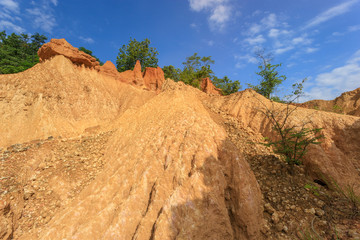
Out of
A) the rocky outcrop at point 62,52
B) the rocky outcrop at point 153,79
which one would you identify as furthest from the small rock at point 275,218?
the rocky outcrop at point 153,79

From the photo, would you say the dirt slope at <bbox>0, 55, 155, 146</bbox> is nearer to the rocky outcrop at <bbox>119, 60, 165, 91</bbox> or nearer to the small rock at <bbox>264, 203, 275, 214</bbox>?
the rocky outcrop at <bbox>119, 60, 165, 91</bbox>

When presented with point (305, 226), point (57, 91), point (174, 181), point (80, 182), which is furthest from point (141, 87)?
point (305, 226)

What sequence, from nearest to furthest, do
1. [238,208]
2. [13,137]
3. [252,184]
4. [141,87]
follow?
[238,208], [252,184], [13,137], [141,87]

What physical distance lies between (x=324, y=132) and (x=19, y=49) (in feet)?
170

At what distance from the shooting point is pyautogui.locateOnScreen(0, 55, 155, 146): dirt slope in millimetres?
11320

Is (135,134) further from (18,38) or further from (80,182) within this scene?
(18,38)

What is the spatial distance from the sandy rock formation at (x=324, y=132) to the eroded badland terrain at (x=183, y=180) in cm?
4

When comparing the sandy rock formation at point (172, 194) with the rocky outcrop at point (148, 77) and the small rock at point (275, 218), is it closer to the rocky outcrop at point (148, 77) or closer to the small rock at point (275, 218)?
the small rock at point (275, 218)

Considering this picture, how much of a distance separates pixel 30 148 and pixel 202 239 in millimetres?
8024

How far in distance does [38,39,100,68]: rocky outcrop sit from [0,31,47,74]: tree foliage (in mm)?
17769

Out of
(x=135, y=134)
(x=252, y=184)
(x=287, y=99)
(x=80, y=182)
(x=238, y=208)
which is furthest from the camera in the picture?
(x=287, y=99)

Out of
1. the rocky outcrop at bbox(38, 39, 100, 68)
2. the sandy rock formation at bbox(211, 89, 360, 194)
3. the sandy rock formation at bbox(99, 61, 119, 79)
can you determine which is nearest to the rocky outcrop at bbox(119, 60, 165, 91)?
the sandy rock formation at bbox(99, 61, 119, 79)

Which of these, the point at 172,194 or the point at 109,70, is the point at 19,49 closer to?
the point at 109,70

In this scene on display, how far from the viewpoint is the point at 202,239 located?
11.1ft
